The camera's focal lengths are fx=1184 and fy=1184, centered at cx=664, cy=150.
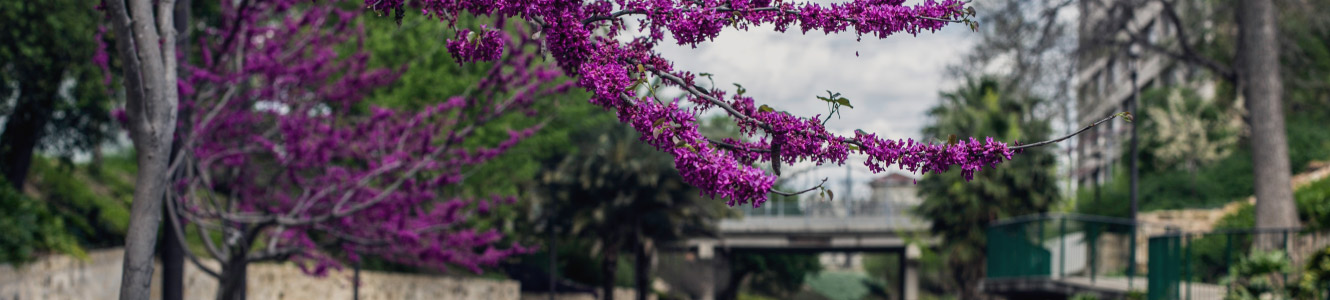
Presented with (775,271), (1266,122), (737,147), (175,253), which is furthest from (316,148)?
(775,271)

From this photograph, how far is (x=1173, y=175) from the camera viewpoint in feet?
109

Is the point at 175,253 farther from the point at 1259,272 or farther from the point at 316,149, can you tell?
the point at 1259,272

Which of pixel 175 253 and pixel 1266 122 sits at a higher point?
pixel 1266 122

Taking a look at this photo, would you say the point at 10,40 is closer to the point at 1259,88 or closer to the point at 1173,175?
the point at 1259,88

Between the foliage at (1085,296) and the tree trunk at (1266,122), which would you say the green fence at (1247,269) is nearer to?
the foliage at (1085,296)

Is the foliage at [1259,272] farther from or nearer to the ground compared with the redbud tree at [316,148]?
nearer to the ground

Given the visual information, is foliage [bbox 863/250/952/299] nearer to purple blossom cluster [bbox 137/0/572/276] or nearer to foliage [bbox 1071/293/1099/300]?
foliage [bbox 1071/293/1099/300]

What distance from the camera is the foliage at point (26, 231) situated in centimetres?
1433

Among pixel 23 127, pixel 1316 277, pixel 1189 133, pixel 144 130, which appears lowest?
pixel 1316 277

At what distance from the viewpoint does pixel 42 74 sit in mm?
18109

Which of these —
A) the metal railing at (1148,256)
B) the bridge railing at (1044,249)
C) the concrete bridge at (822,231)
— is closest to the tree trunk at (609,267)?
the concrete bridge at (822,231)

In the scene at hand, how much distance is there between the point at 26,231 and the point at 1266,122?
Result: 711 inches

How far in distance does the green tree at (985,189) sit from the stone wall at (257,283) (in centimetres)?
1177

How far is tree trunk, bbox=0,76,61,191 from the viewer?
18.3 metres
